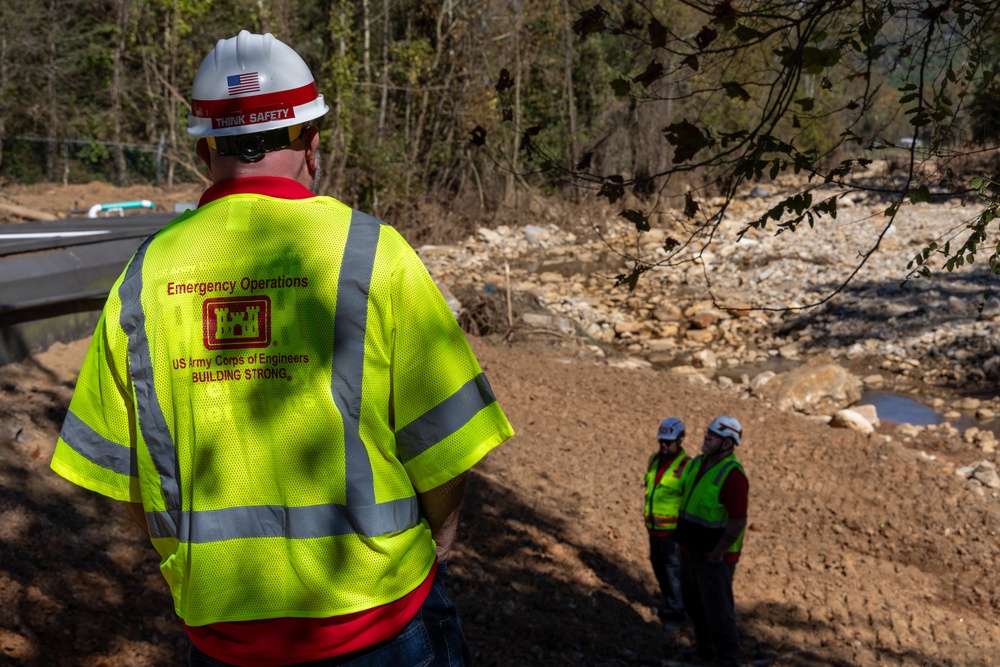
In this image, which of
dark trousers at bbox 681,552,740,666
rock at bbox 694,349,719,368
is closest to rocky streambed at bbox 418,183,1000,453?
rock at bbox 694,349,719,368

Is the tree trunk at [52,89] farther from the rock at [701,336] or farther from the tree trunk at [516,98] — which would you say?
the rock at [701,336]

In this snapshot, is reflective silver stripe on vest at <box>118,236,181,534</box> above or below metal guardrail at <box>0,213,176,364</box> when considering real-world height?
above

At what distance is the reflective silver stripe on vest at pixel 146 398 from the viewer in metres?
1.88

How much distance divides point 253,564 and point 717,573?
5.45 meters

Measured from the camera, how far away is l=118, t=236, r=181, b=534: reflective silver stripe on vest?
1.88 metres

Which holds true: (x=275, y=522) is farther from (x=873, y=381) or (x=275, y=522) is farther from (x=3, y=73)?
(x=3, y=73)

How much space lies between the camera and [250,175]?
193 centimetres

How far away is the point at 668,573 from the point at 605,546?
4.35ft

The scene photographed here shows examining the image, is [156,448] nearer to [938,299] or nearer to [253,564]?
[253,564]

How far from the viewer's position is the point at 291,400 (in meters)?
1.81

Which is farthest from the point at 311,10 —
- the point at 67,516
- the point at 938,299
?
the point at 67,516

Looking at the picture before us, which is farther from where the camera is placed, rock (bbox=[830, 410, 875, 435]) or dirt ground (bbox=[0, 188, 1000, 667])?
rock (bbox=[830, 410, 875, 435])

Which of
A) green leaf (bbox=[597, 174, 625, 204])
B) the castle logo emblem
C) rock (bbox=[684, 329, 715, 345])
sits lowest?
rock (bbox=[684, 329, 715, 345])

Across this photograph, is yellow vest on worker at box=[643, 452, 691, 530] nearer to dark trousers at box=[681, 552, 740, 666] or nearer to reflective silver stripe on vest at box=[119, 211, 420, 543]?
dark trousers at box=[681, 552, 740, 666]
